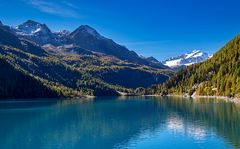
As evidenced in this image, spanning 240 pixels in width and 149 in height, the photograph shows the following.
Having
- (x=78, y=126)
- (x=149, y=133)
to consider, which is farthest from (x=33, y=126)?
(x=149, y=133)

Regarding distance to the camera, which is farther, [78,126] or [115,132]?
[78,126]

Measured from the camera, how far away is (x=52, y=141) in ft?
282

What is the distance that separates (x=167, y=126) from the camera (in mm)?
108125

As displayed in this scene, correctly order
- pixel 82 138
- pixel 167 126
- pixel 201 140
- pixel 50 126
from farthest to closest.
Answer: pixel 50 126 < pixel 167 126 < pixel 82 138 < pixel 201 140

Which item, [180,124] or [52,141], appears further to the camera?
[180,124]

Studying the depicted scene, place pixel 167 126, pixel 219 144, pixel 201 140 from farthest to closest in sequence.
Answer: pixel 167 126 < pixel 201 140 < pixel 219 144

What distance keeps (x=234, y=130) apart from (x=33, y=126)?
60.0m

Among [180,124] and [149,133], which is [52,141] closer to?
[149,133]

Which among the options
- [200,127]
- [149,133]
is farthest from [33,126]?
[200,127]

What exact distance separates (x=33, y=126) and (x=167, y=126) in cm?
4151

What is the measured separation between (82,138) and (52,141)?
8323 millimetres

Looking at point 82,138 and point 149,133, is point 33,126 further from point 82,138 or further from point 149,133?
point 149,133

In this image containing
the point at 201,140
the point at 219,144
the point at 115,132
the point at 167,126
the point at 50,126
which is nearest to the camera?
the point at 219,144

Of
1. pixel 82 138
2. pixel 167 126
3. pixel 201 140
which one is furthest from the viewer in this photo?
pixel 167 126
